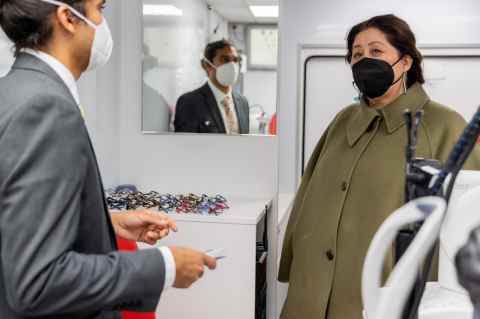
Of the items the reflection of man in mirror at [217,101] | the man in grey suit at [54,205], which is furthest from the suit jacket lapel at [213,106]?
the man in grey suit at [54,205]

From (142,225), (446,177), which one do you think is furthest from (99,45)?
(446,177)

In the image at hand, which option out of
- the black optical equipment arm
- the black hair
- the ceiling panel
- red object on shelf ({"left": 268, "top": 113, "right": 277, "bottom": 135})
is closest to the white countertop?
red object on shelf ({"left": 268, "top": 113, "right": 277, "bottom": 135})

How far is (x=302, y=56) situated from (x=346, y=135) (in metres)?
0.47

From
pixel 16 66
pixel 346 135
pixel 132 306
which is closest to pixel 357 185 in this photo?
pixel 346 135

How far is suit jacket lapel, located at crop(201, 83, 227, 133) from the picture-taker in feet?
7.04

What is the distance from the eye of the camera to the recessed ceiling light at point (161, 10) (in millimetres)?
2191

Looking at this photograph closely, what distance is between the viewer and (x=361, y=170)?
4.97ft

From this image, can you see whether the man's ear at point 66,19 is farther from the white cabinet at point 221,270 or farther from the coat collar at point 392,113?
the white cabinet at point 221,270

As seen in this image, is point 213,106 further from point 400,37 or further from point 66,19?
point 66,19

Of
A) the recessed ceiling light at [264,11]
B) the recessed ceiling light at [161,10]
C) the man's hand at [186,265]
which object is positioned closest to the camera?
the man's hand at [186,265]

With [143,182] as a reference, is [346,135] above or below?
above

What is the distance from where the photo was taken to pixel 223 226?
1.84 meters

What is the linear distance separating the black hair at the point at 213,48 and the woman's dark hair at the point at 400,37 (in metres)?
0.61

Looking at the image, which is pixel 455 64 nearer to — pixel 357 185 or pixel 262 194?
pixel 357 185
